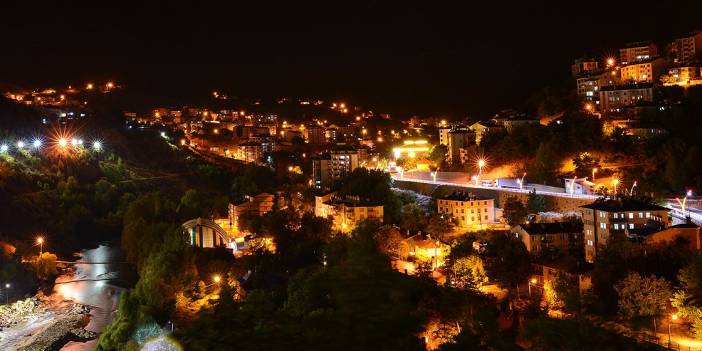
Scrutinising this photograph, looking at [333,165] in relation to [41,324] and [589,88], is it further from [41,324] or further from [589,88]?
[41,324]

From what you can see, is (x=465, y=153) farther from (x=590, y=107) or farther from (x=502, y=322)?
(x=502, y=322)

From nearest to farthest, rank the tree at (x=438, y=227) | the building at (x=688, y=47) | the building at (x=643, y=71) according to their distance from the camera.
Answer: the tree at (x=438, y=227), the building at (x=643, y=71), the building at (x=688, y=47)

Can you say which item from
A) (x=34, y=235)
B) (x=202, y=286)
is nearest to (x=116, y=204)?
(x=34, y=235)

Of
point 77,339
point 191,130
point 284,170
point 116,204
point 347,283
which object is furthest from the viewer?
point 191,130

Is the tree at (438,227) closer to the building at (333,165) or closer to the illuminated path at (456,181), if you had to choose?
the illuminated path at (456,181)

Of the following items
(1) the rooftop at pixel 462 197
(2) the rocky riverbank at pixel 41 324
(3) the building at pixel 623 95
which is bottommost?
(2) the rocky riverbank at pixel 41 324

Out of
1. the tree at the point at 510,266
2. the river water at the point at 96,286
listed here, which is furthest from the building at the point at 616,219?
the river water at the point at 96,286

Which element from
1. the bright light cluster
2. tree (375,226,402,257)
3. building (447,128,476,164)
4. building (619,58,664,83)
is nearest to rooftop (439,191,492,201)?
tree (375,226,402,257)
